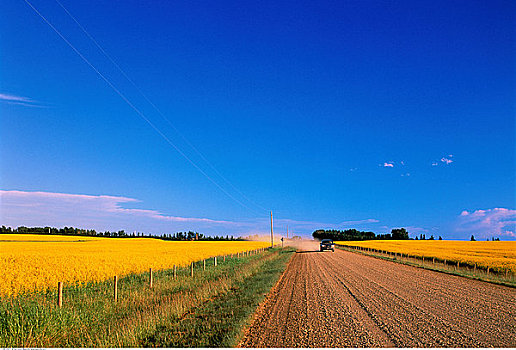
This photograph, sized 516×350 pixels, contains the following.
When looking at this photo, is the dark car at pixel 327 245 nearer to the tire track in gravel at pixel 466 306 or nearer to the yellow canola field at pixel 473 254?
the yellow canola field at pixel 473 254

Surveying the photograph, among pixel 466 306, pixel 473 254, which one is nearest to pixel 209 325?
pixel 466 306

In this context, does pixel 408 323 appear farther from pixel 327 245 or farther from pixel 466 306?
pixel 327 245

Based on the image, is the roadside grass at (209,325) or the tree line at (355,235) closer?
the roadside grass at (209,325)

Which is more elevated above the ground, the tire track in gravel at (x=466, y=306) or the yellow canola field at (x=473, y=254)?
Result: the tire track in gravel at (x=466, y=306)

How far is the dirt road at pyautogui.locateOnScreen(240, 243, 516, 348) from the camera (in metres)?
7.32

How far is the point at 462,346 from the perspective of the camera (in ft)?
23.0

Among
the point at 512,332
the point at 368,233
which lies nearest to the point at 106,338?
the point at 512,332

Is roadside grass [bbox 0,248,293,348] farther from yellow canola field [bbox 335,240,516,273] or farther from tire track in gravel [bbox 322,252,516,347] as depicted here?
yellow canola field [bbox 335,240,516,273]

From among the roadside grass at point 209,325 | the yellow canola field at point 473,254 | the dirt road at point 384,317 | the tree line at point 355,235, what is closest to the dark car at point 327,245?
the yellow canola field at point 473,254

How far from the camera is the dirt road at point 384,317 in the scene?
24.0ft

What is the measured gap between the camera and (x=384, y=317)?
30.7ft

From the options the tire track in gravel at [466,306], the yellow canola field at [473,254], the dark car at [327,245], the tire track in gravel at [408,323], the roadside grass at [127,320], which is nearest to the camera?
the tire track in gravel at [408,323]

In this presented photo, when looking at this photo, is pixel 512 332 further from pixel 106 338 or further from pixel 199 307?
pixel 106 338

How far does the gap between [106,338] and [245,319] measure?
135 inches
